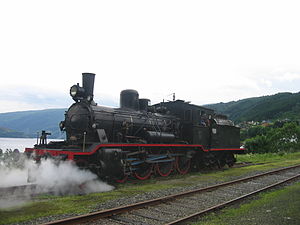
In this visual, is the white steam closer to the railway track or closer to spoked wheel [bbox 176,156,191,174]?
the railway track

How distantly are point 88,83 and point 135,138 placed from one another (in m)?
3.06

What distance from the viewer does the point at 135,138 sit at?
11.8m

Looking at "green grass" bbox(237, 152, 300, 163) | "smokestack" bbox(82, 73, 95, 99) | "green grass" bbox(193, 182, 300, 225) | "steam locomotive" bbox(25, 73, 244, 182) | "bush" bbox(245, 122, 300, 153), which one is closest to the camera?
"green grass" bbox(193, 182, 300, 225)

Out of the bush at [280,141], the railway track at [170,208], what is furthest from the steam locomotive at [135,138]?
the bush at [280,141]

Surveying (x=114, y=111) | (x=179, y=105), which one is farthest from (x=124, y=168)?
(x=179, y=105)

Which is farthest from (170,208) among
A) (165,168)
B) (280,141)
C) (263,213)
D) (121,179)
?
(280,141)

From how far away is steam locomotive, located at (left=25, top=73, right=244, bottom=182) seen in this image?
966 centimetres

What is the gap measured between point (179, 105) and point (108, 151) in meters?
6.69

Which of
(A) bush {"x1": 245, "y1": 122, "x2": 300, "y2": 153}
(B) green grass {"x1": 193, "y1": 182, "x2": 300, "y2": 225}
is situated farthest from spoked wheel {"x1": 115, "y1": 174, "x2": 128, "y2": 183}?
(A) bush {"x1": 245, "y1": 122, "x2": 300, "y2": 153}

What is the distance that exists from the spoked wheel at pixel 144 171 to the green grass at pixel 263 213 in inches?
197

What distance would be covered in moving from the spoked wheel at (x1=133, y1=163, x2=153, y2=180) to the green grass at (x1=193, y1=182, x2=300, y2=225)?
5012 millimetres

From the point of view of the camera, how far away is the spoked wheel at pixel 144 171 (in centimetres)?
1190

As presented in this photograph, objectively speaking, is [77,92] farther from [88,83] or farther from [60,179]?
[60,179]

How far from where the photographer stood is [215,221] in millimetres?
5945
